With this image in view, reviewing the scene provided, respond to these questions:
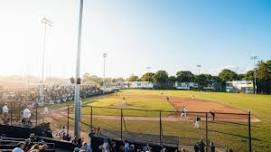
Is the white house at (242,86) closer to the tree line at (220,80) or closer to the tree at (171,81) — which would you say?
the tree line at (220,80)

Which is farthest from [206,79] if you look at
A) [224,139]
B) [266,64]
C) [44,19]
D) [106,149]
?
[106,149]

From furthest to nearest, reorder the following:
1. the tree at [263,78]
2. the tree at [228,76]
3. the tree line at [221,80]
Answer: the tree at [228,76]
the tree line at [221,80]
the tree at [263,78]

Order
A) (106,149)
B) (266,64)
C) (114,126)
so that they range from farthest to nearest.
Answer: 1. (266,64)
2. (114,126)
3. (106,149)

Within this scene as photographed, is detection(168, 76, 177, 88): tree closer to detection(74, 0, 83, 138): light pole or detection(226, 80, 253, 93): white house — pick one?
detection(226, 80, 253, 93): white house

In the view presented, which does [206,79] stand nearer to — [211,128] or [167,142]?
[211,128]

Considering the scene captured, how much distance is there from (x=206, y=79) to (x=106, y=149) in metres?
158

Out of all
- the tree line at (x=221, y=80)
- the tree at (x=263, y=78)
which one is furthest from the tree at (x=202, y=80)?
the tree at (x=263, y=78)

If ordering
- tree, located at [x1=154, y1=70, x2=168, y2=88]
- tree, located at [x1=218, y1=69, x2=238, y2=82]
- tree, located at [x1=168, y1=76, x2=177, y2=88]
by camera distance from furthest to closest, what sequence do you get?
1. tree, located at [x1=218, y1=69, x2=238, y2=82]
2. tree, located at [x1=168, y1=76, x2=177, y2=88]
3. tree, located at [x1=154, y1=70, x2=168, y2=88]

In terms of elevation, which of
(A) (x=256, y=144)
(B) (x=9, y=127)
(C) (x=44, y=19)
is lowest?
(A) (x=256, y=144)

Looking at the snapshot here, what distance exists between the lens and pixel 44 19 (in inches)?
1606

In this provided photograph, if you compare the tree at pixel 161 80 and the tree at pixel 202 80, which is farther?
the tree at pixel 161 80

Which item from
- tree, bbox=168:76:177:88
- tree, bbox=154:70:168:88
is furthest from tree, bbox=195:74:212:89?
tree, bbox=154:70:168:88

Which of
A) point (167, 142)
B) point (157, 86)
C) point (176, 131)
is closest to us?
point (167, 142)

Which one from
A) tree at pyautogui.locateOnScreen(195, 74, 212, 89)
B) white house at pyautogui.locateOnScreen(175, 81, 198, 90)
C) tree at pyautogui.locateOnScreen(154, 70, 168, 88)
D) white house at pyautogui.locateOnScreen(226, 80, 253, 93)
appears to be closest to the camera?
white house at pyautogui.locateOnScreen(226, 80, 253, 93)
